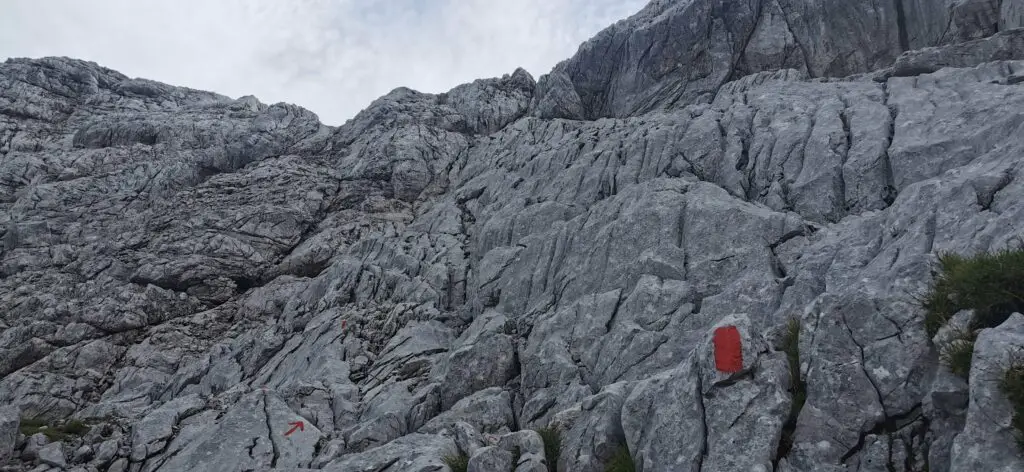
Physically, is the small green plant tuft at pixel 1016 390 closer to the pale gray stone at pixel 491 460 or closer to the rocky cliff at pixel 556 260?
the rocky cliff at pixel 556 260

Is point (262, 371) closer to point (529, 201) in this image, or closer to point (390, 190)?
point (529, 201)

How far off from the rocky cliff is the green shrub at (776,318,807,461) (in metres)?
0.08

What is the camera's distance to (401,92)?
79875mm

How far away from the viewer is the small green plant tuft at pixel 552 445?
14.3 metres

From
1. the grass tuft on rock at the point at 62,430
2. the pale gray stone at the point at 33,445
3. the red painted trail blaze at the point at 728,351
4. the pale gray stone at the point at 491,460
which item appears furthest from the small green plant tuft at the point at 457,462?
the grass tuft on rock at the point at 62,430

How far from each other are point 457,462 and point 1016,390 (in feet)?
38.5

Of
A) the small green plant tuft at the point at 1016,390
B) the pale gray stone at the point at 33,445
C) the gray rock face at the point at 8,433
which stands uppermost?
the gray rock face at the point at 8,433

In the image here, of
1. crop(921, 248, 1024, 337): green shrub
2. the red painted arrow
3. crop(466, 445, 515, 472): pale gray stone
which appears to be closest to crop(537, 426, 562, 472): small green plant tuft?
crop(466, 445, 515, 472): pale gray stone

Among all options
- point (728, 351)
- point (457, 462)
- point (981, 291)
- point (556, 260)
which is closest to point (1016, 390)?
point (981, 291)

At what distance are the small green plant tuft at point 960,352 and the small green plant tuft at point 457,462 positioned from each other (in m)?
10.7

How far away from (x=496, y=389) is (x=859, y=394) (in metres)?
14.6

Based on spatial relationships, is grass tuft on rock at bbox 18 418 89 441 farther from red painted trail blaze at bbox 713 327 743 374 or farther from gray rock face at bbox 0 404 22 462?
red painted trail blaze at bbox 713 327 743 374

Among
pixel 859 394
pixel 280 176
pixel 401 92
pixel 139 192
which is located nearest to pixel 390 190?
pixel 280 176

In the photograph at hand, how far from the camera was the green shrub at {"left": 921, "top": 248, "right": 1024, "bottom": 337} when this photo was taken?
30.2 ft
